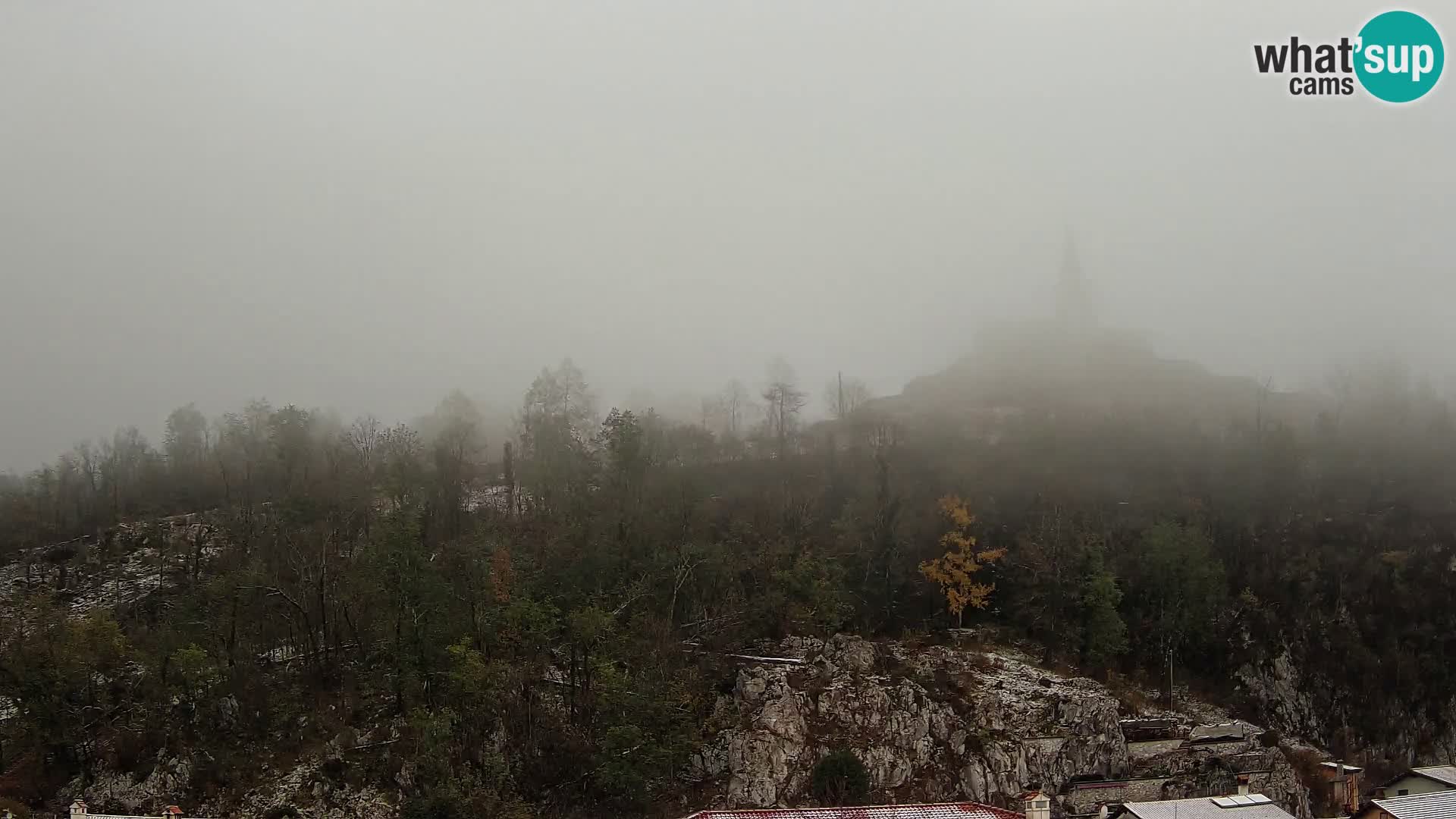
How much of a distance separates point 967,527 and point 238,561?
52.5 meters

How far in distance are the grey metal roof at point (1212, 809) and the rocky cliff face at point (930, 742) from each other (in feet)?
38.8

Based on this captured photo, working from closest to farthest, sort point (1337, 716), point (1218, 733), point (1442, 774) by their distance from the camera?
point (1442, 774)
point (1218, 733)
point (1337, 716)

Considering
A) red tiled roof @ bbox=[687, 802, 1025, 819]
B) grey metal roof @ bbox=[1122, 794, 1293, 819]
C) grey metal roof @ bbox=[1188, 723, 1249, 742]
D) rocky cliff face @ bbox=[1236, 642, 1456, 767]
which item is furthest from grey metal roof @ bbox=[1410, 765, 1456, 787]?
red tiled roof @ bbox=[687, 802, 1025, 819]

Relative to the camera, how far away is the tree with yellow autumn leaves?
5950cm

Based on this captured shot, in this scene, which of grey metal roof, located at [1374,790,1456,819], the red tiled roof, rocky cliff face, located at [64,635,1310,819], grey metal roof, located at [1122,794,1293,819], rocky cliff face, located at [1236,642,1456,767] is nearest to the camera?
the red tiled roof

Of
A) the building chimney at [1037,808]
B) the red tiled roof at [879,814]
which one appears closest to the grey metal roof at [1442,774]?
the building chimney at [1037,808]

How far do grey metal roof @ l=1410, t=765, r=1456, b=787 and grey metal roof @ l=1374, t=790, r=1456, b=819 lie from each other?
36.2 ft

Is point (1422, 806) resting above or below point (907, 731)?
above

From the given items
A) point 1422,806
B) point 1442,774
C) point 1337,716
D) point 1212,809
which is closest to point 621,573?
point 1212,809

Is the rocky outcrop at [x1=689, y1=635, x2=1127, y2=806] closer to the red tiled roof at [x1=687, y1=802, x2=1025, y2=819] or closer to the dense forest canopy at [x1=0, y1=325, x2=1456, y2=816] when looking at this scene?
the dense forest canopy at [x1=0, y1=325, x2=1456, y2=816]

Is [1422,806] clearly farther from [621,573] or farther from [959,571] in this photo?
[621,573]

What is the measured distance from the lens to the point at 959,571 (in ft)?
196

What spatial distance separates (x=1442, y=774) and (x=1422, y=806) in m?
15.0

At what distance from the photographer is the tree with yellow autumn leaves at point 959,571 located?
5950cm
